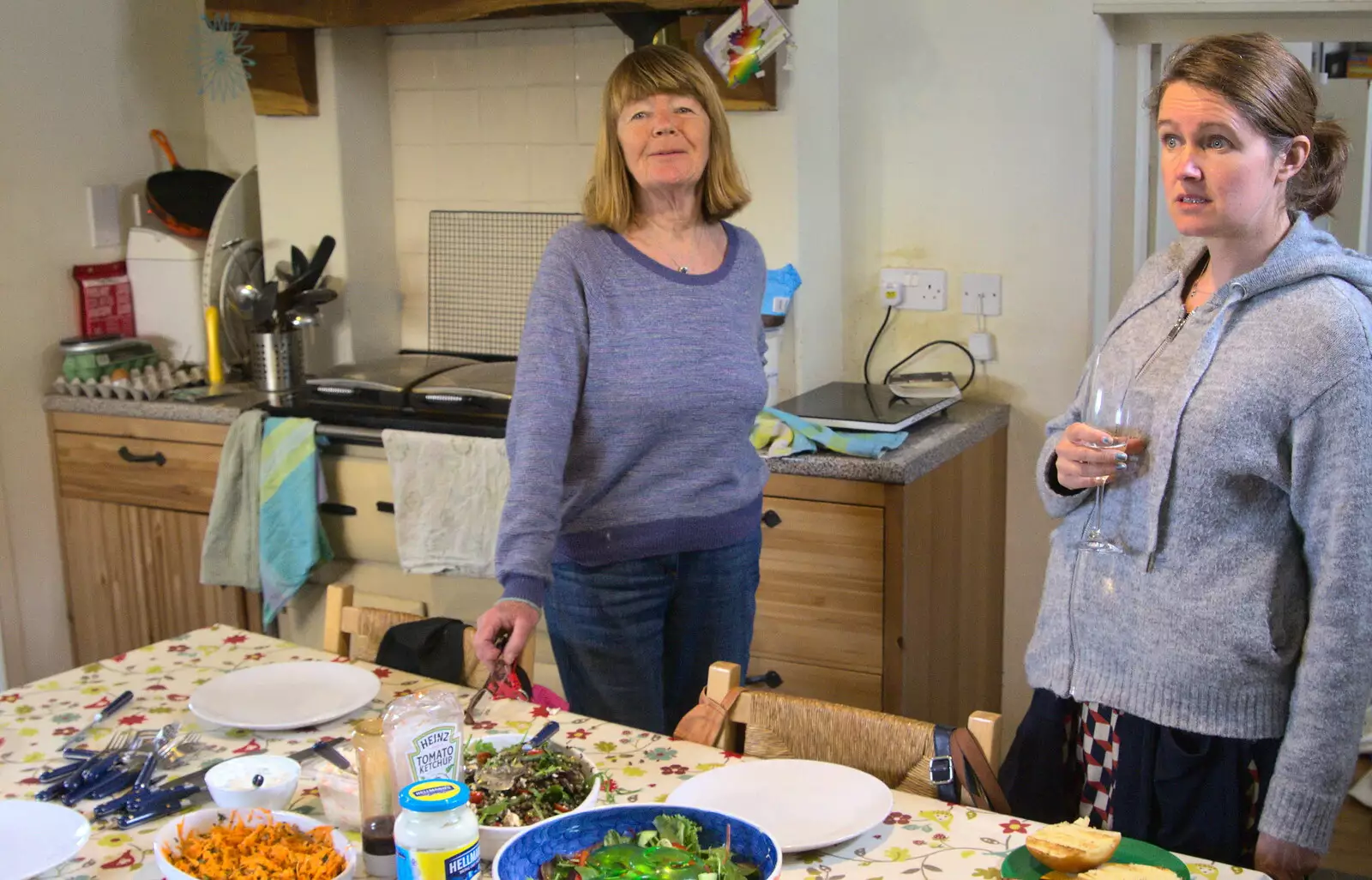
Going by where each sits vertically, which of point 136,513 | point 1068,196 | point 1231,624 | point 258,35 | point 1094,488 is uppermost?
point 258,35

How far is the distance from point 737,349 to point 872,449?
0.69 metres

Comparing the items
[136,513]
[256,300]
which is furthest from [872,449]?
[136,513]

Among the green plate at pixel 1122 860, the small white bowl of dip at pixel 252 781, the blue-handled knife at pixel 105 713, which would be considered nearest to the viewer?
the green plate at pixel 1122 860

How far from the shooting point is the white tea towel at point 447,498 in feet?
9.73

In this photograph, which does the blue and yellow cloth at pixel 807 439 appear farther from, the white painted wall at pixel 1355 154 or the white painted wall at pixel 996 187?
the white painted wall at pixel 1355 154

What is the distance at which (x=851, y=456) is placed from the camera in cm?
257

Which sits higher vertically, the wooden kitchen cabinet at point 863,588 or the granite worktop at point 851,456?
the granite worktop at point 851,456

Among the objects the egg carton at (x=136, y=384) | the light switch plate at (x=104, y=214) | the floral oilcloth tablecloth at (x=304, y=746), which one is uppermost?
the light switch plate at (x=104, y=214)

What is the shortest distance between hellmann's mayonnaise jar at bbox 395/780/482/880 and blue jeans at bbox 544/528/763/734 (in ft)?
2.39

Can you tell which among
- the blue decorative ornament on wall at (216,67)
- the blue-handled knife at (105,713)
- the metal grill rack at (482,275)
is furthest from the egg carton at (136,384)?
the blue-handled knife at (105,713)

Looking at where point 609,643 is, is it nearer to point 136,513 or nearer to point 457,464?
point 457,464

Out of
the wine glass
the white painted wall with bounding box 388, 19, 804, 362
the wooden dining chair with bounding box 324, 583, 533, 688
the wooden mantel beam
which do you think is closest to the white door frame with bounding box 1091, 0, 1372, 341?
the wooden mantel beam

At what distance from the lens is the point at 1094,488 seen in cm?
163

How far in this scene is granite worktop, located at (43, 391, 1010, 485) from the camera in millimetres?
2537
